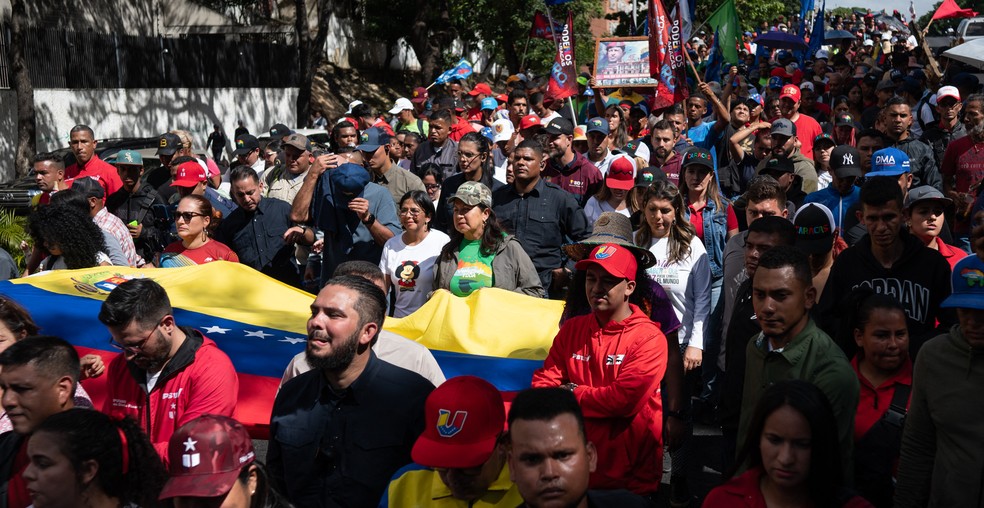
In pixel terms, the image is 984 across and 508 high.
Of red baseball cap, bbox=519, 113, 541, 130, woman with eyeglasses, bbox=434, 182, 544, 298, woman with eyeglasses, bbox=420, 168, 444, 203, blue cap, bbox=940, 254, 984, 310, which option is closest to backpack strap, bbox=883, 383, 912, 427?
blue cap, bbox=940, 254, 984, 310

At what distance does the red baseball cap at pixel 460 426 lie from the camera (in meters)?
3.59

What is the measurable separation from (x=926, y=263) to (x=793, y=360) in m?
1.62

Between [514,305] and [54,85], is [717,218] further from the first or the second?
[54,85]

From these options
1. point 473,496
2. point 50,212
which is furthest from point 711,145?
point 473,496

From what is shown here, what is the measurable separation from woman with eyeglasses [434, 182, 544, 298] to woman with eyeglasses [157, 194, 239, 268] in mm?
1873

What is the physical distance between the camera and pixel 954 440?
3.86 metres

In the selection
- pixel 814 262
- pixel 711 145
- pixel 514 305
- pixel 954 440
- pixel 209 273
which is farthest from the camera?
pixel 711 145

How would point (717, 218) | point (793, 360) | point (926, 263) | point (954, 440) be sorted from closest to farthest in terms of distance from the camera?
point (954, 440) → point (793, 360) → point (926, 263) → point (717, 218)

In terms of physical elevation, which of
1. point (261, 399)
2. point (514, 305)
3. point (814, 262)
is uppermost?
point (814, 262)

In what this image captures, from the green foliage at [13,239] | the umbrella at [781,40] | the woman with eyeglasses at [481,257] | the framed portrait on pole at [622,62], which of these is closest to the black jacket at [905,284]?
the woman with eyeglasses at [481,257]

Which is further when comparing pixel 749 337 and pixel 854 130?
pixel 854 130

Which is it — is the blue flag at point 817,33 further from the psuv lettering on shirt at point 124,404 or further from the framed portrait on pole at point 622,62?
the psuv lettering on shirt at point 124,404

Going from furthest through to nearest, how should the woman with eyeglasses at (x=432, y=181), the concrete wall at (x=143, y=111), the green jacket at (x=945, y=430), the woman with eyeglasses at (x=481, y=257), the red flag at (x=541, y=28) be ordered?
the concrete wall at (x=143, y=111) < the red flag at (x=541, y=28) < the woman with eyeglasses at (x=432, y=181) < the woman with eyeglasses at (x=481, y=257) < the green jacket at (x=945, y=430)

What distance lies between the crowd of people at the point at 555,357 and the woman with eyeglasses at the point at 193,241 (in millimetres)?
18
